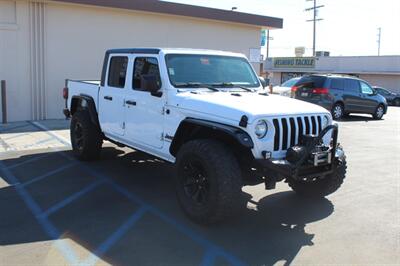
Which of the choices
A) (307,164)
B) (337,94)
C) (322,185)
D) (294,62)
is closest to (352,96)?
(337,94)

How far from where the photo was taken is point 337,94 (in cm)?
1731

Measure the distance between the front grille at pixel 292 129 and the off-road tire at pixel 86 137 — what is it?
3958 mm

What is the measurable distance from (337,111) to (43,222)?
14294 millimetres

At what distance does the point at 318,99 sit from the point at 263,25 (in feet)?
12.5

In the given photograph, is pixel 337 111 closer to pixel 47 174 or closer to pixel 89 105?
pixel 89 105

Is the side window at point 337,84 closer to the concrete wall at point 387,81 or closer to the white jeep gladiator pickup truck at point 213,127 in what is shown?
the white jeep gladiator pickup truck at point 213,127

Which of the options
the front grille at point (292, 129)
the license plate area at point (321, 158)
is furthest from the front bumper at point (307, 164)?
the front grille at point (292, 129)

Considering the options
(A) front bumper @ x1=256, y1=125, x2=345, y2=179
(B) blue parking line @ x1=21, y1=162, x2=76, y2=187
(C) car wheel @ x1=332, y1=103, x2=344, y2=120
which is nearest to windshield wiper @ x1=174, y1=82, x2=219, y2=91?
(A) front bumper @ x1=256, y1=125, x2=345, y2=179

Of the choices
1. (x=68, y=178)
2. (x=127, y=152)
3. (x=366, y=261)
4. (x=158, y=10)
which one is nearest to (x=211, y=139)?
(x=366, y=261)

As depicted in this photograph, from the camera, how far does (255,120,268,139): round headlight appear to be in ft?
15.9

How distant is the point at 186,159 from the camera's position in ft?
17.1

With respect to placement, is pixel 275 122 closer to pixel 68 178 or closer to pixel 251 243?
pixel 251 243

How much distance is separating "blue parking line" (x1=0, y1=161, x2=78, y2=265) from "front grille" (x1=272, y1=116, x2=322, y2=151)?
7.83 feet

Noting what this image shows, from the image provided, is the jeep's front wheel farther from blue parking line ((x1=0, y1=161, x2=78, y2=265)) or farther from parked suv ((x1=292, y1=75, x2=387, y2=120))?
parked suv ((x1=292, y1=75, x2=387, y2=120))
